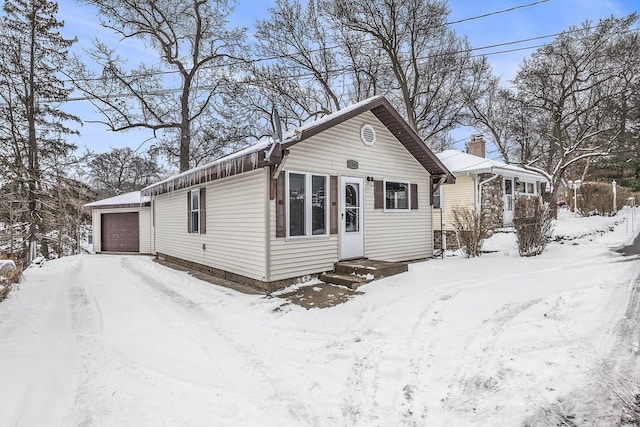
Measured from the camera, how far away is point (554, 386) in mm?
2648

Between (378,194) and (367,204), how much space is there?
0.48 meters

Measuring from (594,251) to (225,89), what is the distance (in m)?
16.9

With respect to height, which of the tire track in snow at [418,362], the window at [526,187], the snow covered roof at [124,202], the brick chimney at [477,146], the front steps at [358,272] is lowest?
the tire track in snow at [418,362]

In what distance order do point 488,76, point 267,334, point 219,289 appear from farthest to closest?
point 488,76 < point 219,289 < point 267,334

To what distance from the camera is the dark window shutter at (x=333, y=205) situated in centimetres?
727

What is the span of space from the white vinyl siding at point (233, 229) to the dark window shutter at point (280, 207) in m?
0.28

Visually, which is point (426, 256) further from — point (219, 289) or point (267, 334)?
point (267, 334)

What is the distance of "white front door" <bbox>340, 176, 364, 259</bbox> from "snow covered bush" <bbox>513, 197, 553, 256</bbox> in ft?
13.7

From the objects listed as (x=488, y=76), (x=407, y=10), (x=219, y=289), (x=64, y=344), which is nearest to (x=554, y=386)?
(x=64, y=344)

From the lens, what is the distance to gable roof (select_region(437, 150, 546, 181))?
1381 centimetres

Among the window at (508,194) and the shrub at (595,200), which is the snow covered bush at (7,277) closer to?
the window at (508,194)

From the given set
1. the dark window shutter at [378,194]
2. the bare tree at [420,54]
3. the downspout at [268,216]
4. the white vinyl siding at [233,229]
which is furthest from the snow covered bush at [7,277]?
the bare tree at [420,54]

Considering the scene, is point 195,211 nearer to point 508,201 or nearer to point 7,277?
point 7,277

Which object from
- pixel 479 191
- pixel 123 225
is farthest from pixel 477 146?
pixel 123 225
